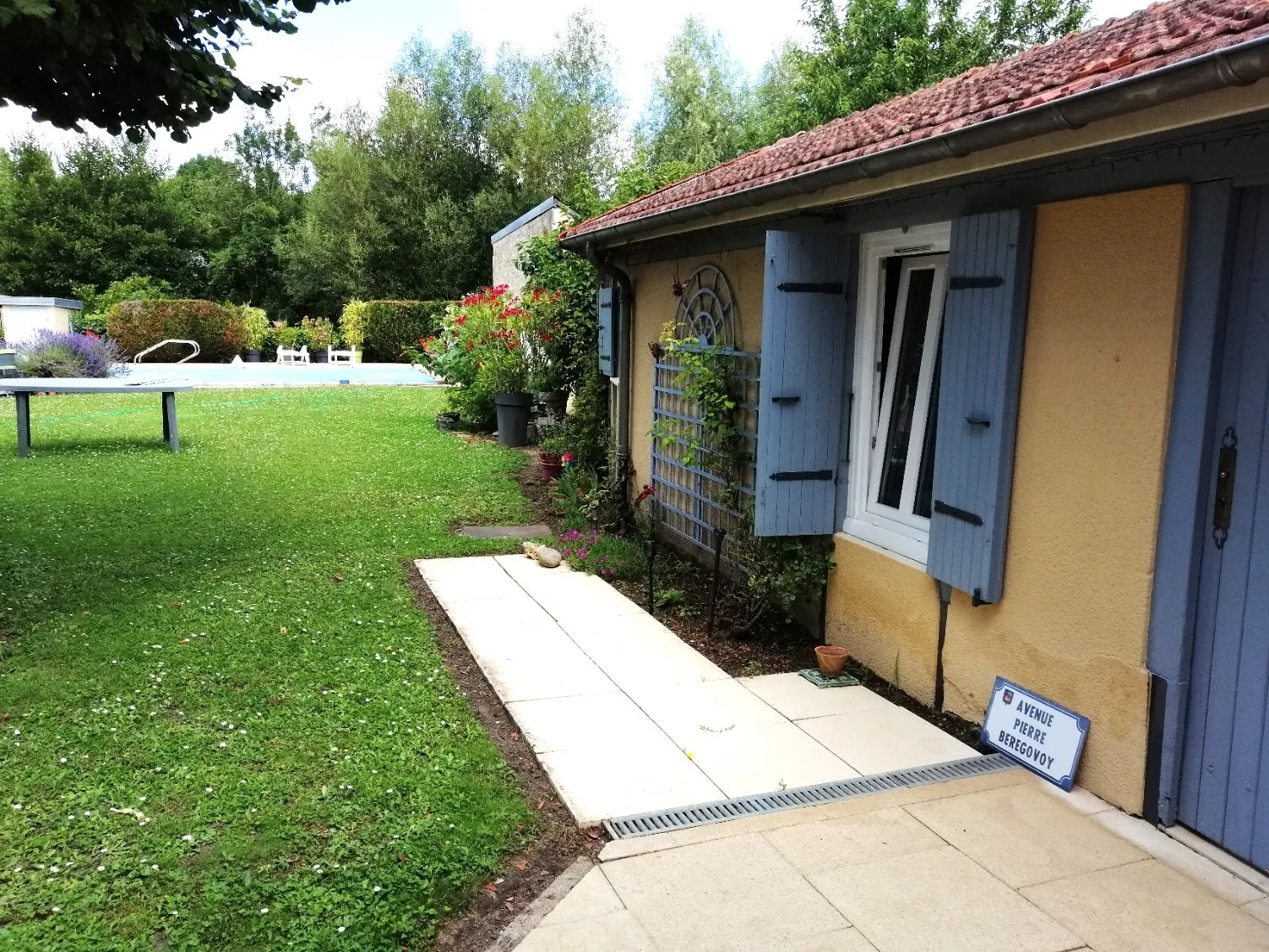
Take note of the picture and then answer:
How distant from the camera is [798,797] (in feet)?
11.0

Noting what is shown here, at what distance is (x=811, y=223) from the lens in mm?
4812

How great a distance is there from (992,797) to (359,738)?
241 centimetres

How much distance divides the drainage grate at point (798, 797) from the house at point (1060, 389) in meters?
0.38

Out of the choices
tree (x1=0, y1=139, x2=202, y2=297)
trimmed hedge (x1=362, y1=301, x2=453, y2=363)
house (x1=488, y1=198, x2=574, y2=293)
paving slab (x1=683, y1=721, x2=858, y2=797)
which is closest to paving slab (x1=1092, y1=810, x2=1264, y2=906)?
paving slab (x1=683, y1=721, x2=858, y2=797)

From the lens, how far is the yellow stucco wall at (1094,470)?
3010 millimetres

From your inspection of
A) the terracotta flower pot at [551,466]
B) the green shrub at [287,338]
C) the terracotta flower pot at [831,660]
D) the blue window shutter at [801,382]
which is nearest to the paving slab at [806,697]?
the terracotta flower pot at [831,660]

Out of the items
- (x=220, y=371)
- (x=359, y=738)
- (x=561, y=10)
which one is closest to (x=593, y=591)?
(x=359, y=738)

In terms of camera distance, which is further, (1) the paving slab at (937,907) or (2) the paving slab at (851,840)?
(2) the paving slab at (851,840)

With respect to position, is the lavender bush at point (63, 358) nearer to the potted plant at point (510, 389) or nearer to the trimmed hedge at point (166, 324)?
the potted plant at point (510, 389)

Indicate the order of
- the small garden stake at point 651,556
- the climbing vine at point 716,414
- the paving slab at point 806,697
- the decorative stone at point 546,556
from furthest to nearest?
1. the decorative stone at point 546,556
2. the small garden stake at point 651,556
3. the climbing vine at point 716,414
4. the paving slab at point 806,697

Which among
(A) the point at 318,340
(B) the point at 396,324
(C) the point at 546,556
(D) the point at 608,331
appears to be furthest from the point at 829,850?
(A) the point at 318,340

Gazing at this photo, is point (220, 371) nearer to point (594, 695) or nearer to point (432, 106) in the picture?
point (432, 106)

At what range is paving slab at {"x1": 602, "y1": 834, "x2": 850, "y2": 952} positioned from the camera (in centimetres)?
252

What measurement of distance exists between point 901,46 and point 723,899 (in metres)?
22.1
